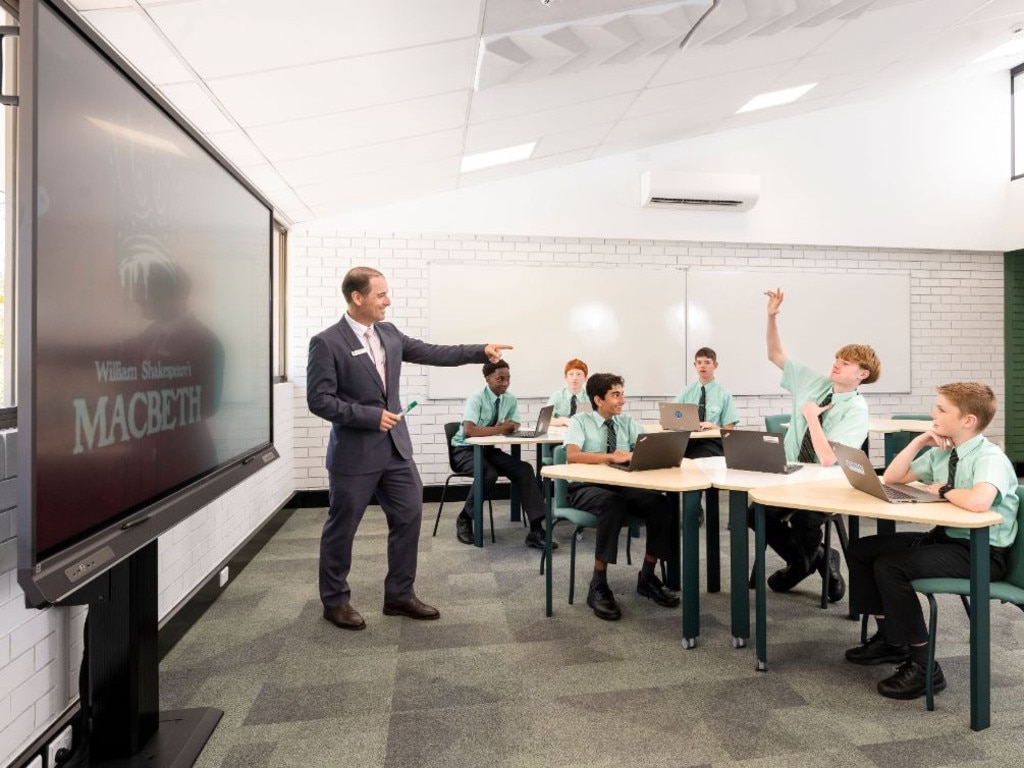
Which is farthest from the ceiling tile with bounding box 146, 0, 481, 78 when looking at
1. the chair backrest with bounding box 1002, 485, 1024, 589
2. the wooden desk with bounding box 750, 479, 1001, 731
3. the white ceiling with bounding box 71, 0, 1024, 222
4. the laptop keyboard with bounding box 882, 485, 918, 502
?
the chair backrest with bounding box 1002, 485, 1024, 589

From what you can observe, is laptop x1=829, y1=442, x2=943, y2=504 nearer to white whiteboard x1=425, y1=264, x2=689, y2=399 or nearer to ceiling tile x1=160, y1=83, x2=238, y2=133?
ceiling tile x1=160, y1=83, x2=238, y2=133

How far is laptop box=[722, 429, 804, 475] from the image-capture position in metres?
2.89

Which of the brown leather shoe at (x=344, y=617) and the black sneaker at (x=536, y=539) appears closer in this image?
the brown leather shoe at (x=344, y=617)

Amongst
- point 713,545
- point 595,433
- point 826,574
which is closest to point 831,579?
point 826,574

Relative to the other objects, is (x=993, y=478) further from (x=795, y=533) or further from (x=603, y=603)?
(x=603, y=603)

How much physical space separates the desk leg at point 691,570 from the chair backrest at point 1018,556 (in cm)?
109

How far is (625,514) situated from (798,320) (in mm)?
4157

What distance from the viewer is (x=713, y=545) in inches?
135

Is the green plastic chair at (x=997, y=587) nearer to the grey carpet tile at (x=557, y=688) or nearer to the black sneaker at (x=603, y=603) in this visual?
the grey carpet tile at (x=557, y=688)

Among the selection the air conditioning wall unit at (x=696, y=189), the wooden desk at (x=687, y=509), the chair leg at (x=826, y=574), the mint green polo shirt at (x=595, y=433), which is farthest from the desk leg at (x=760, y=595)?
the air conditioning wall unit at (x=696, y=189)

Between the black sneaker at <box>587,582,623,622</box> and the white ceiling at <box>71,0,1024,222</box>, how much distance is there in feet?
9.07

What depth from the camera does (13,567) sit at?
1.54 m

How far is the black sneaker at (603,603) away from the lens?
2945 millimetres

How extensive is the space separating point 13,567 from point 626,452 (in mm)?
2694
